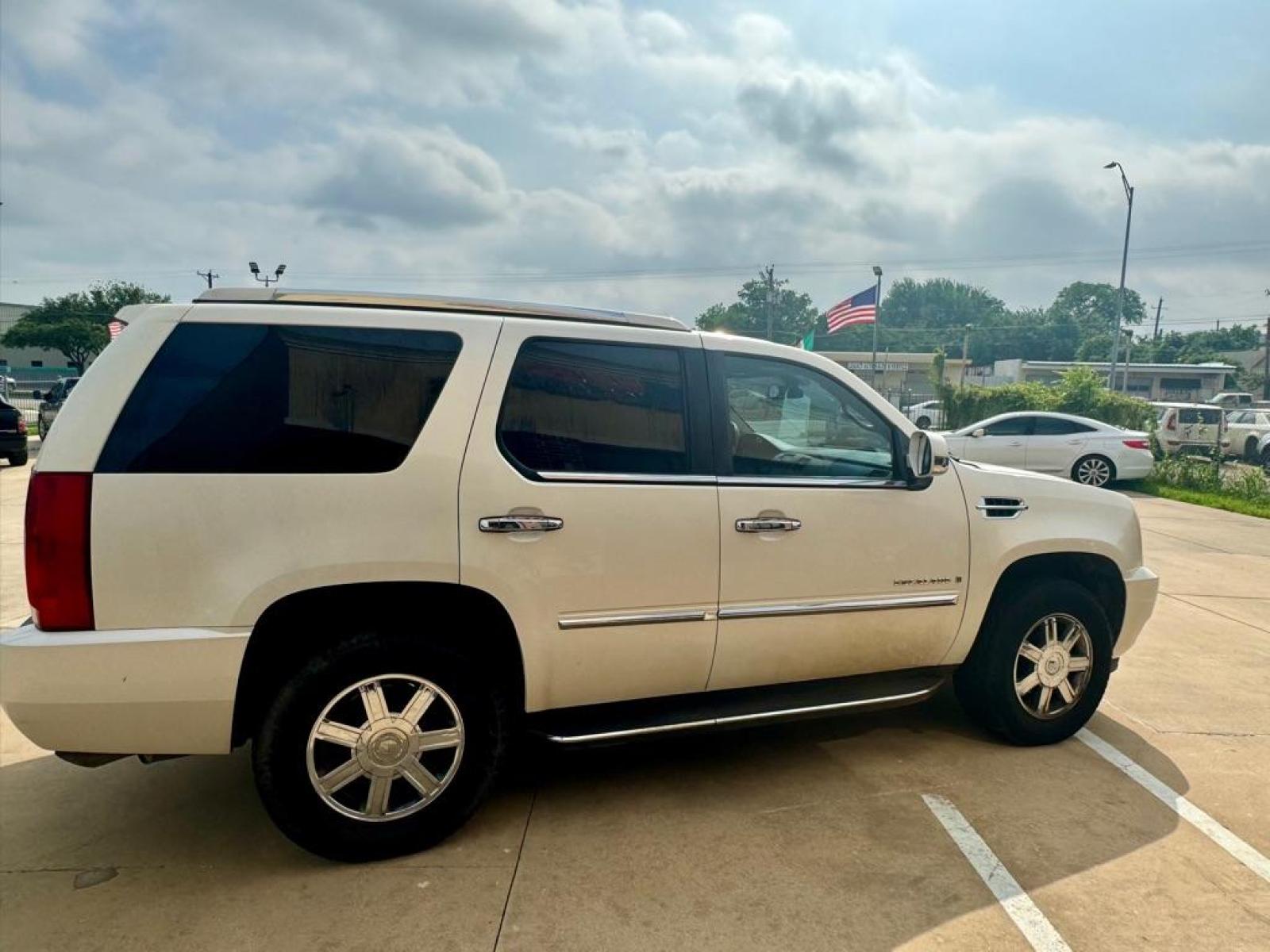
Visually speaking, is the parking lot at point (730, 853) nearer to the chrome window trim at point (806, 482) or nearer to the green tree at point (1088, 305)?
the chrome window trim at point (806, 482)

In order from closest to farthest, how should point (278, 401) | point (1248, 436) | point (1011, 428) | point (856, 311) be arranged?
point (278, 401), point (1011, 428), point (1248, 436), point (856, 311)

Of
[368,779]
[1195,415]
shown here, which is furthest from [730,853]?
[1195,415]

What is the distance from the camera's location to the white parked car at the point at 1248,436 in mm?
20953

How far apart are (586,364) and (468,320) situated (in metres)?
0.47

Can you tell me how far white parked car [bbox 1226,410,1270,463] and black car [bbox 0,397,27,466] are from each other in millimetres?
27408

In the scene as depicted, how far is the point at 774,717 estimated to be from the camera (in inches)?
125

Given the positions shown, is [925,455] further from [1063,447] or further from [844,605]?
[1063,447]

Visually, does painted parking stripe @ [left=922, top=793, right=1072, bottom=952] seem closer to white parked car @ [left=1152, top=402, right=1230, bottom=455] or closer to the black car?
the black car

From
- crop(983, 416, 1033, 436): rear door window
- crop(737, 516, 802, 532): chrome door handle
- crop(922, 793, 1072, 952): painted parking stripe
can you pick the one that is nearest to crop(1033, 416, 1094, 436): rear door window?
crop(983, 416, 1033, 436): rear door window

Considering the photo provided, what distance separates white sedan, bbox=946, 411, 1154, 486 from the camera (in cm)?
1426

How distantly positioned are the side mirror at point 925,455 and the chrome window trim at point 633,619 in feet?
3.63

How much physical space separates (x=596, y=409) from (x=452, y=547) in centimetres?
75

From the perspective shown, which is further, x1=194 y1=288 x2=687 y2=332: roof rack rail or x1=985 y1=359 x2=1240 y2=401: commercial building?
x1=985 y1=359 x2=1240 y2=401: commercial building

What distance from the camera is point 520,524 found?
2.77 metres
